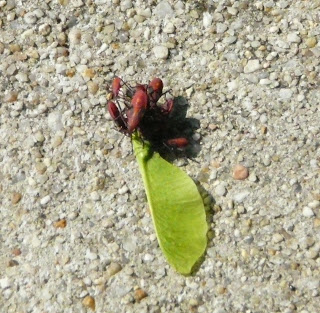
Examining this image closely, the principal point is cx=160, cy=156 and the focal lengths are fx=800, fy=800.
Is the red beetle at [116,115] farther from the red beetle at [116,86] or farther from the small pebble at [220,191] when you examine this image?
the small pebble at [220,191]

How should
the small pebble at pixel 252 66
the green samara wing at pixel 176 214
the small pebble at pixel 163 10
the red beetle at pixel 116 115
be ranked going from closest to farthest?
the green samara wing at pixel 176 214, the red beetle at pixel 116 115, the small pebble at pixel 252 66, the small pebble at pixel 163 10

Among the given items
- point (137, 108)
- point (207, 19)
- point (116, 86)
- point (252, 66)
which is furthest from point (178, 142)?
point (207, 19)

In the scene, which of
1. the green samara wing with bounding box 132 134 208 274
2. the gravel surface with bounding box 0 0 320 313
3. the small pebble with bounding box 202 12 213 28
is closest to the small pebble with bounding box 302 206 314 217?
the gravel surface with bounding box 0 0 320 313

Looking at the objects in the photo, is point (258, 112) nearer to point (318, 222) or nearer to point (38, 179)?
point (318, 222)

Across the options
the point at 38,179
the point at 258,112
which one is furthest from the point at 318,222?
the point at 38,179

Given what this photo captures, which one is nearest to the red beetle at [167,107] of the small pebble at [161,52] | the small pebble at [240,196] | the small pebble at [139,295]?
the small pebble at [161,52]

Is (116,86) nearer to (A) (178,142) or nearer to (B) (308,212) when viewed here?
(A) (178,142)

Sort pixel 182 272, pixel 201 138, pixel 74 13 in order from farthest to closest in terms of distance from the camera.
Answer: pixel 74 13
pixel 201 138
pixel 182 272
